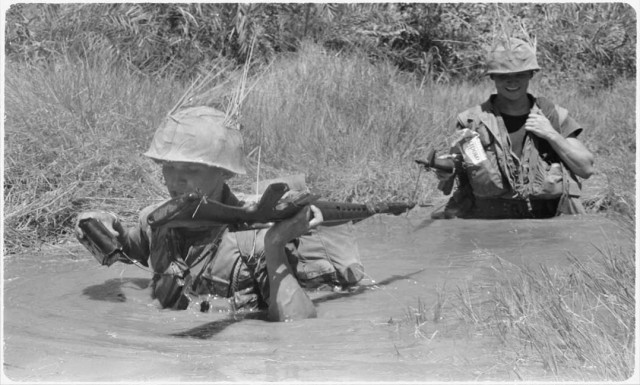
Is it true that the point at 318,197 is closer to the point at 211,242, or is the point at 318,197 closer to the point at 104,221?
the point at 211,242

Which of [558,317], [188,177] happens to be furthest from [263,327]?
[558,317]

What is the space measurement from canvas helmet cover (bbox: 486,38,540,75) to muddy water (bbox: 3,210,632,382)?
1.18 metres

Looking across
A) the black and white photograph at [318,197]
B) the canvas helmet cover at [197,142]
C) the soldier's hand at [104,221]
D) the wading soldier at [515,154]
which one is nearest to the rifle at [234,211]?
the black and white photograph at [318,197]

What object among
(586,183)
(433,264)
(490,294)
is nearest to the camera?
(490,294)

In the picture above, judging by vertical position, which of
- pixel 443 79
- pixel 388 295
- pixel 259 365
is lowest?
pixel 443 79

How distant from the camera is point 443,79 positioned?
39.2 feet

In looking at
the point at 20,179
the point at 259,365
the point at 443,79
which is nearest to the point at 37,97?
the point at 20,179

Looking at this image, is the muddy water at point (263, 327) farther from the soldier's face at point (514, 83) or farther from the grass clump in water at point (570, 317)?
the soldier's face at point (514, 83)

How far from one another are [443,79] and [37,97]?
5466 millimetres

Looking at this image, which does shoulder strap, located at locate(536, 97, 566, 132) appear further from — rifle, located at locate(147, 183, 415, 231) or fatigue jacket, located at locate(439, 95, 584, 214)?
rifle, located at locate(147, 183, 415, 231)

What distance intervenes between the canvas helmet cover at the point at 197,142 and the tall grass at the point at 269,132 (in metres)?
2.25

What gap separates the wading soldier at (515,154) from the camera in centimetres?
774

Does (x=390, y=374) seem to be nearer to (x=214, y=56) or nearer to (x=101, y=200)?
(x=101, y=200)

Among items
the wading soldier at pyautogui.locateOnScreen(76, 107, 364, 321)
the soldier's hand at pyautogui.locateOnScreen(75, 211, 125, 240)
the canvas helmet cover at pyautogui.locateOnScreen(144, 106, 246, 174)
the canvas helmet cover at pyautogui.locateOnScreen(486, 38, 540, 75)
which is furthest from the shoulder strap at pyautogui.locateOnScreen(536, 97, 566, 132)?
the soldier's hand at pyautogui.locateOnScreen(75, 211, 125, 240)
